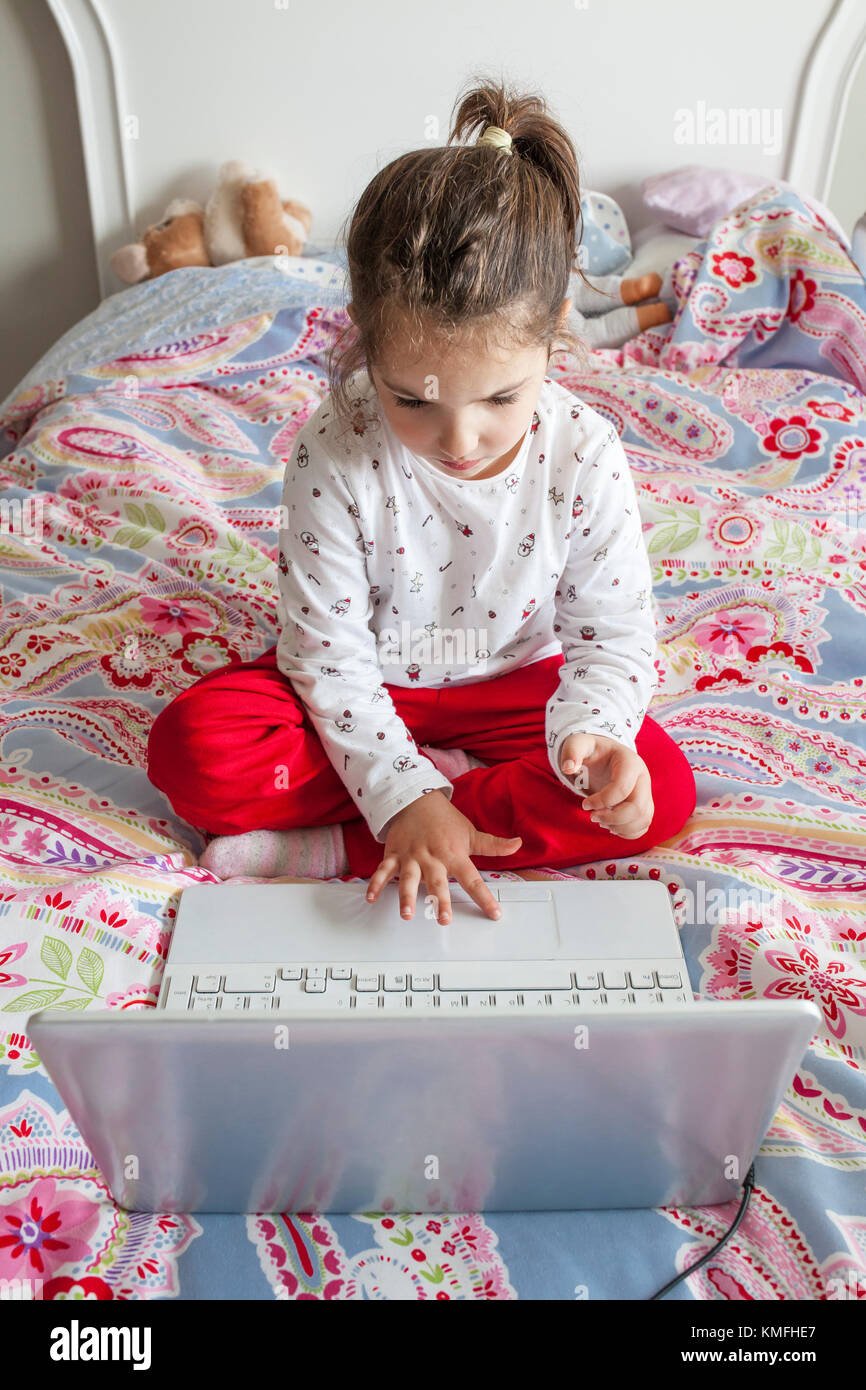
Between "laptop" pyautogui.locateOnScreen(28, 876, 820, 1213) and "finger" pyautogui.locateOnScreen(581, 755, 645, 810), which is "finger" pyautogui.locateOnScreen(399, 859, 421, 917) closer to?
"laptop" pyautogui.locateOnScreen(28, 876, 820, 1213)

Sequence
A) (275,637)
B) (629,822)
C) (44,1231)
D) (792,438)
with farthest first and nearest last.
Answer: (792,438)
(275,637)
(629,822)
(44,1231)

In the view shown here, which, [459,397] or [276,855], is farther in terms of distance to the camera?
[276,855]

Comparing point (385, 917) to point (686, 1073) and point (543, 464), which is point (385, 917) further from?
point (543, 464)

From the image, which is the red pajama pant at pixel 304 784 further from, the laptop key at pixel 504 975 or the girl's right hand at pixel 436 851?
the laptop key at pixel 504 975

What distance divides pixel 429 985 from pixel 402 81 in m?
1.77

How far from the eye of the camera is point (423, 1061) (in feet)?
1.68

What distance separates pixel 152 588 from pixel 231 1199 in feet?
2.44

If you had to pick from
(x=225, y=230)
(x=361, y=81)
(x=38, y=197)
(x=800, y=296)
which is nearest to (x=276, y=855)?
(x=800, y=296)

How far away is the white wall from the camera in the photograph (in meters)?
1.87

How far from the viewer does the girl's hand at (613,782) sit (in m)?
0.82

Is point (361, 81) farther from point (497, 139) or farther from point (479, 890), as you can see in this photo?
point (479, 890)

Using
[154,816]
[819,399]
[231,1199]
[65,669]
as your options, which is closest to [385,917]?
[231,1199]

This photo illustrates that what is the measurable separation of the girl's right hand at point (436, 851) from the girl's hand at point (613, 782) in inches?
2.7

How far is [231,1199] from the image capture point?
0.64 meters
